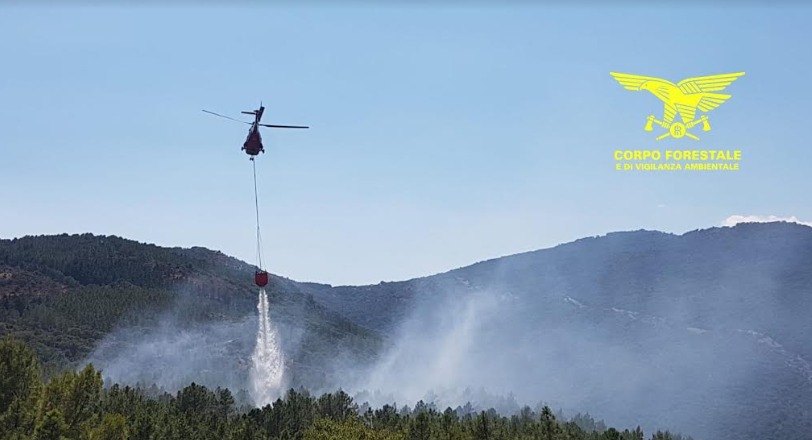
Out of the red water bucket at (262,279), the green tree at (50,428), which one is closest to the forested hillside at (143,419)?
the green tree at (50,428)

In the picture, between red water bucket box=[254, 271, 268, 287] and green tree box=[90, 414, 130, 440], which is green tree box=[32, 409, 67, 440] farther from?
red water bucket box=[254, 271, 268, 287]

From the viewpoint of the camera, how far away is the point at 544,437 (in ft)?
271

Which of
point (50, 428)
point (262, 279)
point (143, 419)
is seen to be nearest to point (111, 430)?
point (50, 428)

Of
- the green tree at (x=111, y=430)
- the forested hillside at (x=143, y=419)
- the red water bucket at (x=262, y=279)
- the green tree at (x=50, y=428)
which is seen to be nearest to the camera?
the green tree at (x=50, y=428)

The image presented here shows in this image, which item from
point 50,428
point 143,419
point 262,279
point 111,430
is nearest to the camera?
point 50,428

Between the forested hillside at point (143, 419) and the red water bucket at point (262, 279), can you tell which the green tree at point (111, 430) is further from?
the red water bucket at point (262, 279)

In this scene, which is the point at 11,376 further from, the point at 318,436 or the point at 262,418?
the point at 262,418

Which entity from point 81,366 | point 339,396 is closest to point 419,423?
point 339,396

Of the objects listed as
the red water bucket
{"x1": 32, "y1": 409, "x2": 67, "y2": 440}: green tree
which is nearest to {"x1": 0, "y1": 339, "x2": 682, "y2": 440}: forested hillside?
{"x1": 32, "y1": 409, "x2": 67, "y2": 440}: green tree

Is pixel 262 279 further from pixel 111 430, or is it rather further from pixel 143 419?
pixel 143 419

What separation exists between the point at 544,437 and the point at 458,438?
1077 centimetres

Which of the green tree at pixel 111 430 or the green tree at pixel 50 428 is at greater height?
the green tree at pixel 50 428

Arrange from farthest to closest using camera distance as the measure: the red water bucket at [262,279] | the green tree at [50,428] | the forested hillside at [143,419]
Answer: the red water bucket at [262,279] → the forested hillside at [143,419] → the green tree at [50,428]

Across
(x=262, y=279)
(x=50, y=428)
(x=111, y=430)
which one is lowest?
(x=111, y=430)
